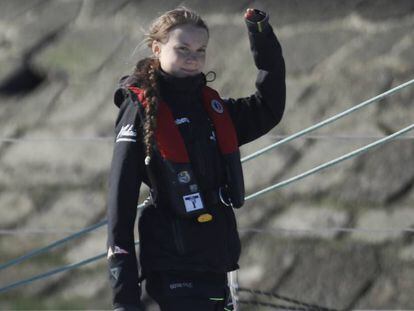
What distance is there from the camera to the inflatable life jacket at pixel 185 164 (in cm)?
287

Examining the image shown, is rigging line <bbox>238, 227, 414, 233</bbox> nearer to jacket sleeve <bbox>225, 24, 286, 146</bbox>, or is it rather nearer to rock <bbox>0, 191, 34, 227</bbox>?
rock <bbox>0, 191, 34, 227</bbox>

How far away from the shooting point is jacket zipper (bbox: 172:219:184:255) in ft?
9.41

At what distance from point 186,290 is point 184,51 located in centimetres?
55

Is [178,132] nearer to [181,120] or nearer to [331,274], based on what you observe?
[181,120]

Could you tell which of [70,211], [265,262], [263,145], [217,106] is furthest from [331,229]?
[217,106]

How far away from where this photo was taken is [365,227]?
459 cm

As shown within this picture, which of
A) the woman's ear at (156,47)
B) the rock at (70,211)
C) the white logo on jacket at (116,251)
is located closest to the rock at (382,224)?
the rock at (70,211)

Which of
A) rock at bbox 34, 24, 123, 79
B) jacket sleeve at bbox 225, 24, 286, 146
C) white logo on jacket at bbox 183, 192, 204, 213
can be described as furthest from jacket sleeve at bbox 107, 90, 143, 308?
rock at bbox 34, 24, 123, 79

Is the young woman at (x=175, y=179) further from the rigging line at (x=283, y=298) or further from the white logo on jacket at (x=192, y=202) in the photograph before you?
the rigging line at (x=283, y=298)

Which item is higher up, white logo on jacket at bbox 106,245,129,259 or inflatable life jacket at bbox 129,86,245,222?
inflatable life jacket at bbox 129,86,245,222

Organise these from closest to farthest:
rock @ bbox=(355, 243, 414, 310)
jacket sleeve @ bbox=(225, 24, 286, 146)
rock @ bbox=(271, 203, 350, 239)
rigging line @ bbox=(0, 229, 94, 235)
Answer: jacket sleeve @ bbox=(225, 24, 286, 146)
rock @ bbox=(355, 243, 414, 310)
rock @ bbox=(271, 203, 350, 239)
rigging line @ bbox=(0, 229, 94, 235)

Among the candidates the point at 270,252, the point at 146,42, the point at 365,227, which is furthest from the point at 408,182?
the point at 146,42

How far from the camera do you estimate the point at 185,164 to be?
2.88m

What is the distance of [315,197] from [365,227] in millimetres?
213
